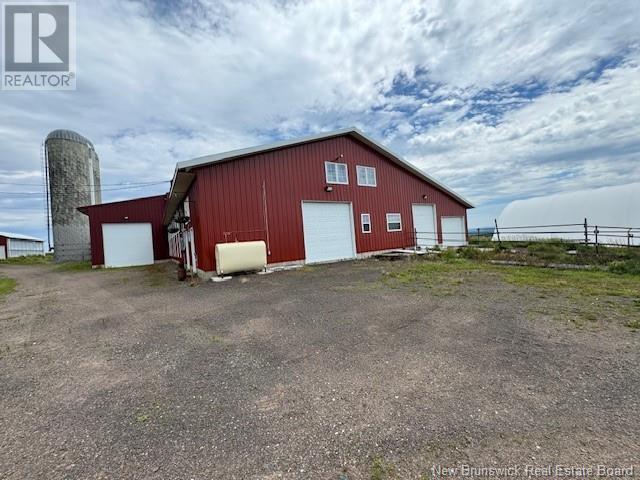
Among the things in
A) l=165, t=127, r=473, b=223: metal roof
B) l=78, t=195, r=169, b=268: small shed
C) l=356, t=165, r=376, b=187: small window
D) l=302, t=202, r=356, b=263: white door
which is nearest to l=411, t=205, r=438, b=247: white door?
l=165, t=127, r=473, b=223: metal roof

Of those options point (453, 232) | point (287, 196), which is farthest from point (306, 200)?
point (453, 232)

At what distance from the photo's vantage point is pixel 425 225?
17.1 metres

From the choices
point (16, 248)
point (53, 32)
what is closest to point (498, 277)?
point (53, 32)

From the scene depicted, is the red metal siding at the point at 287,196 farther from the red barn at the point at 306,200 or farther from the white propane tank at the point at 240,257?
the white propane tank at the point at 240,257

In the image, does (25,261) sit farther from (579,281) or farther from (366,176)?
(579,281)

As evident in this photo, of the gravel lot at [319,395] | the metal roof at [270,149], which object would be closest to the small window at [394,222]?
the metal roof at [270,149]

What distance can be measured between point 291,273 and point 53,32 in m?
10.3

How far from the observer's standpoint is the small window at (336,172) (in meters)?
12.9

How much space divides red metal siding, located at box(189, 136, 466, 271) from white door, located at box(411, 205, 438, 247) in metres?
0.72

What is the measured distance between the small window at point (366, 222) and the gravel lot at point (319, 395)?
9026 mm

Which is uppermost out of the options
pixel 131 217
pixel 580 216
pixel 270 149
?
pixel 270 149

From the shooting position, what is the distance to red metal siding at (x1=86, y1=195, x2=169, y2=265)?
17.7m

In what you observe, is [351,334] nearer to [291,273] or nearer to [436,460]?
[436,460]

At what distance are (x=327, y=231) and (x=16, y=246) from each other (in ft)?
149
